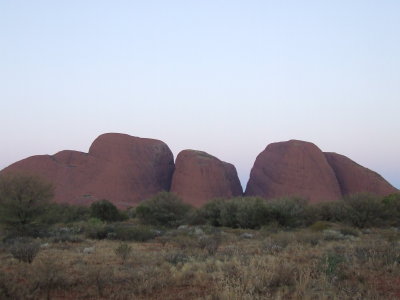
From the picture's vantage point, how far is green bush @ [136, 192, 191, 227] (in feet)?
92.9

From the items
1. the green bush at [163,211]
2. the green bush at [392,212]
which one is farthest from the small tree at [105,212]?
the green bush at [392,212]

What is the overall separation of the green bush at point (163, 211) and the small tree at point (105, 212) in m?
3.19

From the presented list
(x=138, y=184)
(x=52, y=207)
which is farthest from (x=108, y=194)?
(x=52, y=207)

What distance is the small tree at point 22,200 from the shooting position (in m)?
19.3

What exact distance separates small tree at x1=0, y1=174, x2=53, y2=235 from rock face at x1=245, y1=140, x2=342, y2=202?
110ft

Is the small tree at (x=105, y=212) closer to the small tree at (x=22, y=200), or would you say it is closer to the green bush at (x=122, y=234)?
the small tree at (x=22, y=200)

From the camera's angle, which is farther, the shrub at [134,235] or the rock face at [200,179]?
the rock face at [200,179]

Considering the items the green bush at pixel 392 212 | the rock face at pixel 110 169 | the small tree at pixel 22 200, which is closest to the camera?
the small tree at pixel 22 200

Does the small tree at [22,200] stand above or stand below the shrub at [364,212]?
above

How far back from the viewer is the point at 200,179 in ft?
165

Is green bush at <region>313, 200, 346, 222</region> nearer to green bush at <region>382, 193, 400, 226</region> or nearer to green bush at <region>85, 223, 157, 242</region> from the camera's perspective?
green bush at <region>382, 193, 400, 226</region>

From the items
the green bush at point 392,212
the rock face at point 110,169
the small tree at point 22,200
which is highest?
the rock face at point 110,169

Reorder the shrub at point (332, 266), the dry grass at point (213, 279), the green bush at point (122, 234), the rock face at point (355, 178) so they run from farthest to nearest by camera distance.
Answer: the rock face at point (355, 178) < the green bush at point (122, 234) < the shrub at point (332, 266) < the dry grass at point (213, 279)

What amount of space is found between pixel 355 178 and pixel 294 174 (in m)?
7.04
